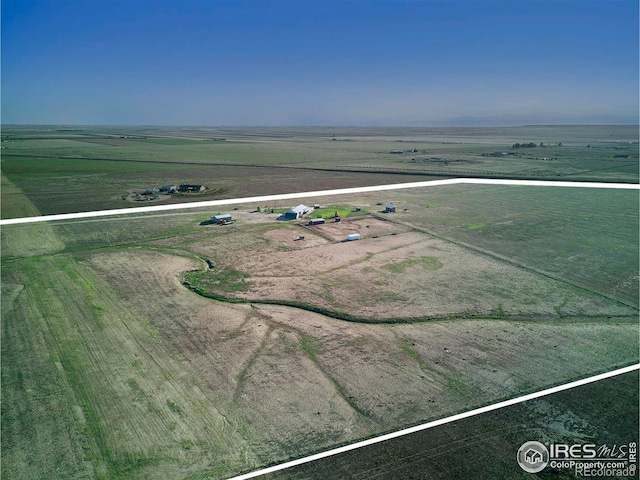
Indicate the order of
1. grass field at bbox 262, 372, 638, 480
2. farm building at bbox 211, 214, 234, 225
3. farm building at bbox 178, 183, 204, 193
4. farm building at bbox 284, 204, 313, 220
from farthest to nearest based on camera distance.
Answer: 1. farm building at bbox 178, 183, 204, 193
2. farm building at bbox 284, 204, 313, 220
3. farm building at bbox 211, 214, 234, 225
4. grass field at bbox 262, 372, 638, 480

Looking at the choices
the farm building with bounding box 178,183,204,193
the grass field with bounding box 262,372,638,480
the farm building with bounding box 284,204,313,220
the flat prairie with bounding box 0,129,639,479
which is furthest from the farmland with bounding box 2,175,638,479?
the farm building with bounding box 178,183,204,193

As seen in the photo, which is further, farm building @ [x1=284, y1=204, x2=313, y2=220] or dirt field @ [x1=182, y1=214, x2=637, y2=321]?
farm building @ [x1=284, y1=204, x2=313, y2=220]

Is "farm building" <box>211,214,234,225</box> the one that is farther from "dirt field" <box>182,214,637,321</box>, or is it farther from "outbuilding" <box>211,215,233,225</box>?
"dirt field" <box>182,214,637,321</box>

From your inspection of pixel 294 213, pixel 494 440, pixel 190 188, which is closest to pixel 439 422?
pixel 494 440

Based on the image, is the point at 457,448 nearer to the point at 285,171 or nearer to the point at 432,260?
the point at 432,260

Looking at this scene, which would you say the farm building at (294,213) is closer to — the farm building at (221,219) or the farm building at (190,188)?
the farm building at (221,219)

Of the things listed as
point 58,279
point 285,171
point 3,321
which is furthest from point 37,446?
point 285,171

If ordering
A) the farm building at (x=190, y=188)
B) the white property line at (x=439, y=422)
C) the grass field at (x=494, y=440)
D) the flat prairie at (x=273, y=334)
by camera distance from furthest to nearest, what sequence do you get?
the farm building at (x=190, y=188)
the flat prairie at (x=273, y=334)
the white property line at (x=439, y=422)
the grass field at (x=494, y=440)

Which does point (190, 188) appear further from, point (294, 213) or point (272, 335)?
point (272, 335)

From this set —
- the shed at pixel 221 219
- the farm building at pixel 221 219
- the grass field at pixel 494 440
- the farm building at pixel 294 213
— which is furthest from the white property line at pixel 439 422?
the shed at pixel 221 219
